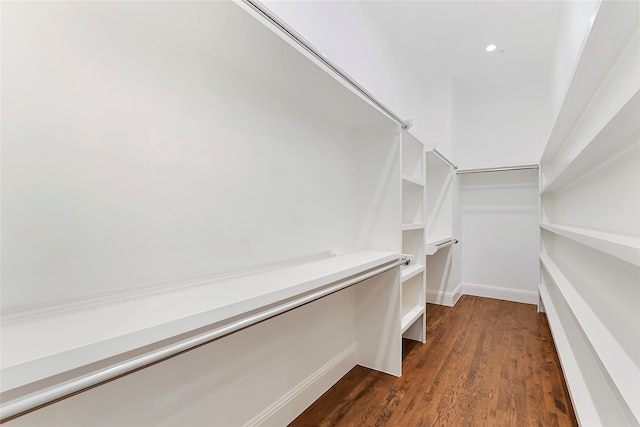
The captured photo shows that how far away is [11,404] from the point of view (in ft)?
1.41

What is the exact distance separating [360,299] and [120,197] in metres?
1.63

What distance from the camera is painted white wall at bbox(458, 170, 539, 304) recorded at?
367cm

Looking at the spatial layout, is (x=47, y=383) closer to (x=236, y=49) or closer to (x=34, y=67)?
(x=34, y=67)

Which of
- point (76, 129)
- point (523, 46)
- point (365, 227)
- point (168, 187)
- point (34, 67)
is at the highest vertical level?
point (523, 46)

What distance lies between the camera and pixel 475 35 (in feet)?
8.96

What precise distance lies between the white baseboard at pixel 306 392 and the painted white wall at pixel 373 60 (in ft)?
5.80

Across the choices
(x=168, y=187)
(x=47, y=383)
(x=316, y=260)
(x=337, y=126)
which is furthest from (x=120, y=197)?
(x=337, y=126)

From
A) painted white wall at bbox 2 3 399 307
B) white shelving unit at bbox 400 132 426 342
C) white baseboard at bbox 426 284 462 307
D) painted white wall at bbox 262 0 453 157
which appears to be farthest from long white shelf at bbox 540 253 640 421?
white baseboard at bbox 426 284 462 307

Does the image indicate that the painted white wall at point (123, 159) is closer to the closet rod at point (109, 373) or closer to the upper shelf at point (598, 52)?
the closet rod at point (109, 373)

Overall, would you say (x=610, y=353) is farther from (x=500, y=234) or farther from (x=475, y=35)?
(x=500, y=234)

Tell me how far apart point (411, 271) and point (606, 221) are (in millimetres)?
1216

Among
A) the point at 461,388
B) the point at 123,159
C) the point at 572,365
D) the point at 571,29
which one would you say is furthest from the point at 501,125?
the point at 123,159

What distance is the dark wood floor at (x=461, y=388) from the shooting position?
153 cm

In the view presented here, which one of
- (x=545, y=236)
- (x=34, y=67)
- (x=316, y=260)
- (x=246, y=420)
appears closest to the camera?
(x=34, y=67)
